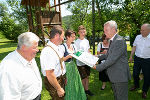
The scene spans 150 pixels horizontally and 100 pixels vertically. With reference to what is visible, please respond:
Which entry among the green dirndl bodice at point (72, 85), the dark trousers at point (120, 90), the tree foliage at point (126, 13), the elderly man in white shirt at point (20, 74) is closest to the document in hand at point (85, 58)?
the green dirndl bodice at point (72, 85)

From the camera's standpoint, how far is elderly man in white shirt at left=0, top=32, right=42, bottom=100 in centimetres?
130

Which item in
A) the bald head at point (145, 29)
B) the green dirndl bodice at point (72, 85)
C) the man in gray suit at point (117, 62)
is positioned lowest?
the green dirndl bodice at point (72, 85)

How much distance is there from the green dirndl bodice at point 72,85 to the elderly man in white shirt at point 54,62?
0.59m

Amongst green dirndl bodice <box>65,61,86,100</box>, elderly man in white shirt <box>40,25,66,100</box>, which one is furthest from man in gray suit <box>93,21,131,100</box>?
elderly man in white shirt <box>40,25,66,100</box>

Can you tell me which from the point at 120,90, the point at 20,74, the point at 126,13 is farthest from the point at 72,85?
the point at 126,13

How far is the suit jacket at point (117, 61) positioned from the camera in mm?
2385

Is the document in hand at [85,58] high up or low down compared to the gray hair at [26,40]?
down

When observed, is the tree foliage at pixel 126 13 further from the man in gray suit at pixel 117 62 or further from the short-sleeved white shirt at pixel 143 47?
the man in gray suit at pixel 117 62

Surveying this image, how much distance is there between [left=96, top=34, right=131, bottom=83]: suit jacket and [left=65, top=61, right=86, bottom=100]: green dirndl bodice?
34.3 inches

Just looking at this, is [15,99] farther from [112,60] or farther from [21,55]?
[112,60]

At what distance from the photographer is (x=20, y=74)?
1464 mm

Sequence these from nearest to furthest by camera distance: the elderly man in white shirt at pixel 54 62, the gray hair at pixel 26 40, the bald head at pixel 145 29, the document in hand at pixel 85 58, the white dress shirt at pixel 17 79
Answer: the white dress shirt at pixel 17 79 → the gray hair at pixel 26 40 → the elderly man in white shirt at pixel 54 62 → the document in hand at pixel 85 58 → the bald head at pixel 145 29

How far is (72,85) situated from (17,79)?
6.27 ft

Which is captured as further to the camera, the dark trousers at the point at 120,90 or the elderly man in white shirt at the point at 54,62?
the dark trousers at the point at 120,90
